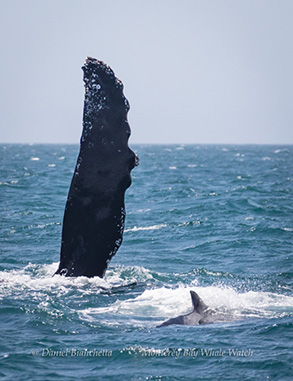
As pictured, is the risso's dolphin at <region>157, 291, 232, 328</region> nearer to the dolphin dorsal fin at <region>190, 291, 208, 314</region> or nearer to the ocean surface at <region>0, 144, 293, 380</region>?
the dolphin dorsal fin at <region>190, 291, 208, 314</region>

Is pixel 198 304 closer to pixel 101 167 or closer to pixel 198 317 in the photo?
pixel 198 317

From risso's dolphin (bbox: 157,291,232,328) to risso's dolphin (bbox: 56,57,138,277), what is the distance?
1434 millimetres

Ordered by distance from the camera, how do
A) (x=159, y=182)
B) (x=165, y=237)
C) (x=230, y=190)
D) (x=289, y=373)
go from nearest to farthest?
(x=289, y=373)
(x=165, y=237)
(x=230, y=190)
(x=159, y=182)

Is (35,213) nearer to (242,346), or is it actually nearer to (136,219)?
(136,219)

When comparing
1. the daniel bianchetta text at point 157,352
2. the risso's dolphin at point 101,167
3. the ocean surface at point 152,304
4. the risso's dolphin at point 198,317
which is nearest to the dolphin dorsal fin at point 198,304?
the risso's dolphin at point 198,317

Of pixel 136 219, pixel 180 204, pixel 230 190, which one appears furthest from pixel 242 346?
pixel 230 190

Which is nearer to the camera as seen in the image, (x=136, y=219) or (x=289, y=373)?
(x=289, y=373)

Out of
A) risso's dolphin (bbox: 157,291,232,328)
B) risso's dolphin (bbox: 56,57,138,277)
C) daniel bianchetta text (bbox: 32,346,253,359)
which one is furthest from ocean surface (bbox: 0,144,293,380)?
risso's dolphin (bbox: 56,57,138,277)

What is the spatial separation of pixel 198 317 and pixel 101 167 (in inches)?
103

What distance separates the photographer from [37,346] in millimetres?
8227

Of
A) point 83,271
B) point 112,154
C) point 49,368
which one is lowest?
point 49,368

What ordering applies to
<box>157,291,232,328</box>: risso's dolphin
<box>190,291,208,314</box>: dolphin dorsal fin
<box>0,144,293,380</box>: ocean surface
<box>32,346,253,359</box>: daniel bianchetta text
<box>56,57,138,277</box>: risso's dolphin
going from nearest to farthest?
<box>0,144,293,380</box>: ocean surface, <box>32,346,253,359</box>: daniel bianchetta text, <box>190,291,208,314</box>: dolphin dorsal fin, <box>157,291,232,328</box>: risso's dolphin, <box>56,57,138,277</box>: risso's dolphin

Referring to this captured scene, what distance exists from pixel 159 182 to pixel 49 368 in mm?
30719

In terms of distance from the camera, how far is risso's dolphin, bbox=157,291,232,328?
363 inches
